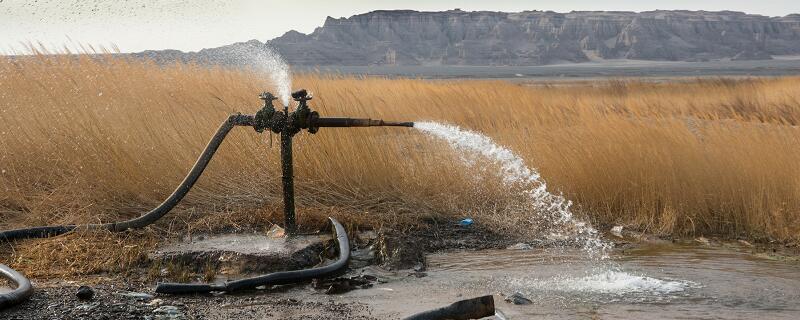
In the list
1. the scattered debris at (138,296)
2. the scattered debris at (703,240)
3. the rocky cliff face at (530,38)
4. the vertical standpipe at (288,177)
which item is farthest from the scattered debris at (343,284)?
the rocky cliff face at (530,38)

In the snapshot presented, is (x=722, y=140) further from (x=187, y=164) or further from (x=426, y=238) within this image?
(x=187, y=164)

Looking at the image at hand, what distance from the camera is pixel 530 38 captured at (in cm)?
13288

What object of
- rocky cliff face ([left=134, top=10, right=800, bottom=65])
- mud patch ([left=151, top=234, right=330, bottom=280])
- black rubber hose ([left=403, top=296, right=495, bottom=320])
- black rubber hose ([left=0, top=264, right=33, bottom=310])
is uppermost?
black rubber hose ([left=403, top=296, right=495, bottom=320])

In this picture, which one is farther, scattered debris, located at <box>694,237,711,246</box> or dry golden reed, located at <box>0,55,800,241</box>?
dry golden reed, located at <box>0,55,800,241</box>

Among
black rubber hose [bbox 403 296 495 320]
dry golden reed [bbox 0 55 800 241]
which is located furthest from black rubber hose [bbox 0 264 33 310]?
black rubber hose [bbox 403 296 495 320]

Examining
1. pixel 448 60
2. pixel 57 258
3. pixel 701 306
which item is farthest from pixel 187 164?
pixel 448 60

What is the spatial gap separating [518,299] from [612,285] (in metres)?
0.69

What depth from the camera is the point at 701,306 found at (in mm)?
4309

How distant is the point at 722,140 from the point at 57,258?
4.96m

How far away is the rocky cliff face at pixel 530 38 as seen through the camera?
124m

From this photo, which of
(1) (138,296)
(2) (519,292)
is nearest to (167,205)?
(1) (138,296)

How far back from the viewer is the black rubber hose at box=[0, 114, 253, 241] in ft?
17.0

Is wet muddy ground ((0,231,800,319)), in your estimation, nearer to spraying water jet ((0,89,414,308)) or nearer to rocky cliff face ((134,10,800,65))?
spraying water jet ((0,89,414,308))

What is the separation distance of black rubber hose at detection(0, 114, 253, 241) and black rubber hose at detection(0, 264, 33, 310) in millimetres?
905
